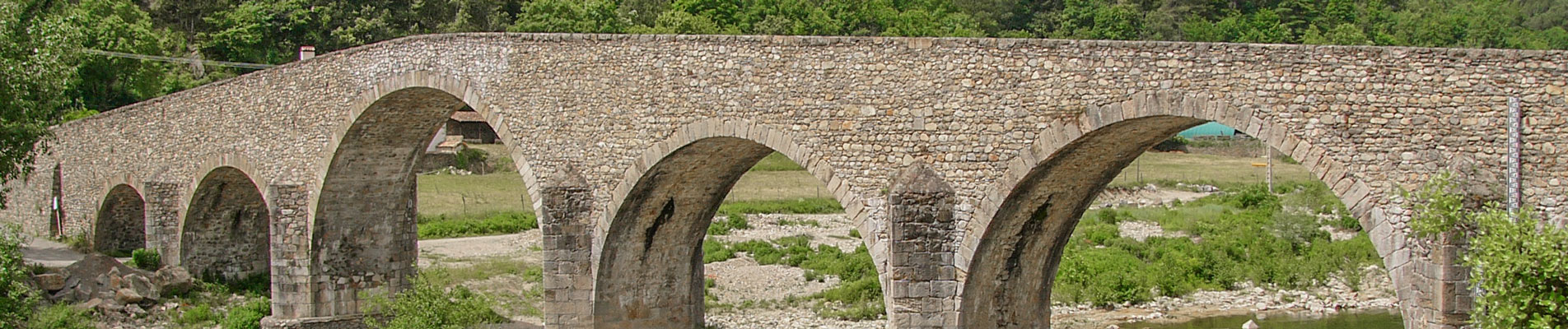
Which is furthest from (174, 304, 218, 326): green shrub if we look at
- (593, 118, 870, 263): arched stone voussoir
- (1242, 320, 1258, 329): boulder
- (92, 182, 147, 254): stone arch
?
(1242, 320, 1258, 329): boulder

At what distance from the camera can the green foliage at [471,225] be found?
27.4 meters

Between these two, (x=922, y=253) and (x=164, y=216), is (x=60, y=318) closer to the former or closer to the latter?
(x=164, y=216)

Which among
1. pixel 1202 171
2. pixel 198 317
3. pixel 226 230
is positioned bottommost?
pixel 198 317

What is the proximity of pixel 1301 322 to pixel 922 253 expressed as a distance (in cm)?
964

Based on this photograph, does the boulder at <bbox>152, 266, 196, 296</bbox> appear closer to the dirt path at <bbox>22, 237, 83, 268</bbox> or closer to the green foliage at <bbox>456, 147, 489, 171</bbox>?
the dirt path at <bbox>22, 237, 83, 268</bbox>

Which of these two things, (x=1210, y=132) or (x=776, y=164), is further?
(x=1210, y=132)

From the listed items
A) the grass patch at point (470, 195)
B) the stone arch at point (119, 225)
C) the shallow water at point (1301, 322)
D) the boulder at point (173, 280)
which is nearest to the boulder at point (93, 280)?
the boulder at point (173, 280)

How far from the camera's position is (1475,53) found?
9820 millimetres

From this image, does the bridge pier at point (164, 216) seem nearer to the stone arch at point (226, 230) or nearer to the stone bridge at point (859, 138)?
the stone arch at point (226, 230)

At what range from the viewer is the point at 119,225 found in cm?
2611

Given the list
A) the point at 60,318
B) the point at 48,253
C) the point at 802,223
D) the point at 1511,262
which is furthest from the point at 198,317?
the point at 1511,262

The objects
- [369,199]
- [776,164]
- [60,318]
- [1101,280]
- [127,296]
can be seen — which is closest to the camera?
[60,318]

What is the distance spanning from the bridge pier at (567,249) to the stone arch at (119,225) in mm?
12993

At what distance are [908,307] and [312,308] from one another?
394 inches
